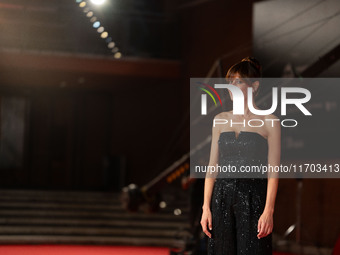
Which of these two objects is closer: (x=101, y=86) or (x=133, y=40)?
(x=133, y=40)

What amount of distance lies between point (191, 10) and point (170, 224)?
5388 millimetres

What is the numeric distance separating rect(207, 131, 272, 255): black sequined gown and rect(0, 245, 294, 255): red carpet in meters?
5.90

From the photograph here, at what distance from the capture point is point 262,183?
2445mm

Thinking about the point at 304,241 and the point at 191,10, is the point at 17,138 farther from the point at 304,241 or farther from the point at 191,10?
the point at 304,241

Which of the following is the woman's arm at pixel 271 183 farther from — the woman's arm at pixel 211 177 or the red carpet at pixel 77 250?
the red carpet at pixel 77 250

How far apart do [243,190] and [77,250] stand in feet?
20.9

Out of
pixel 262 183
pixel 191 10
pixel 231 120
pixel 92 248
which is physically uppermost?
pixel 191 10

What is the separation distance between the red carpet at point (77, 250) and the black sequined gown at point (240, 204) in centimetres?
590

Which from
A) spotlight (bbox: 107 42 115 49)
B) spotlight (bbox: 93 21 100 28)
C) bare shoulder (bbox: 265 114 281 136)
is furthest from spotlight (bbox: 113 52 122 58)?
bare shoulder (bbox: 265 114 281 136)

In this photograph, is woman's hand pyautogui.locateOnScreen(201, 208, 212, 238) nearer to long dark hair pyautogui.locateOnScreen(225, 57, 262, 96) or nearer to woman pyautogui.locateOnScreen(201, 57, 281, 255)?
woman pyautogui.locateOnScreen(201, 57, 281, 255)

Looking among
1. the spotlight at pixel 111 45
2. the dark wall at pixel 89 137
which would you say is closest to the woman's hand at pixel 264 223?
the spotlight at pixel 111 45

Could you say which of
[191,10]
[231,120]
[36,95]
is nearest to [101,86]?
[36,95]

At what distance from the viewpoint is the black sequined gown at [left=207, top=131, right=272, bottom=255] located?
238cm

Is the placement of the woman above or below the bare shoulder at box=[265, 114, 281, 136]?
below
